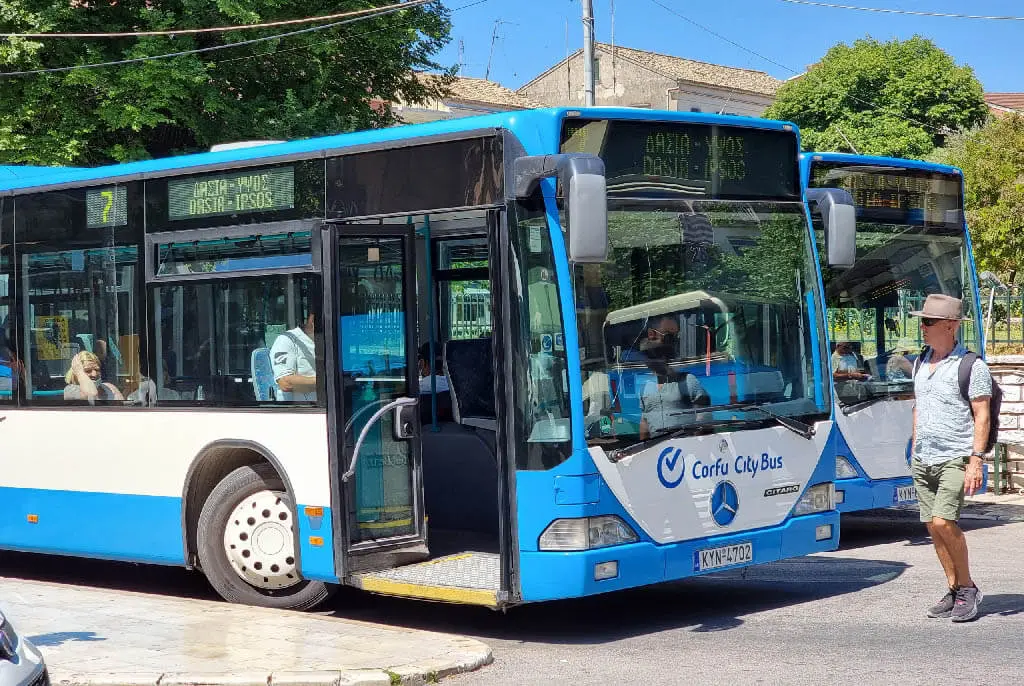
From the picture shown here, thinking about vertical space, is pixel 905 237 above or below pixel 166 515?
above

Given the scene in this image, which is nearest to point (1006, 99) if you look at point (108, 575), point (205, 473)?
point (108, 575)

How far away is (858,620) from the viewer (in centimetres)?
822

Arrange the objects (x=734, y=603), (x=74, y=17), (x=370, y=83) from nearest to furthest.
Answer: (x=734, y=603), (x=74, y=17), (x=370, y=83)

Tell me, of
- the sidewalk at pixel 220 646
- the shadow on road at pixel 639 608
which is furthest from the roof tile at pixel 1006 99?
the sidewalk at pixel 220 646

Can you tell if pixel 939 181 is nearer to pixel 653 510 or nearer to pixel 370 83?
pixel 653 510

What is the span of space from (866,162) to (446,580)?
5820 millimetres

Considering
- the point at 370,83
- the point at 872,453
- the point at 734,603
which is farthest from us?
the point at 370,83

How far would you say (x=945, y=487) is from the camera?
8.07 m

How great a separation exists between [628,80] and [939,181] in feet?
203

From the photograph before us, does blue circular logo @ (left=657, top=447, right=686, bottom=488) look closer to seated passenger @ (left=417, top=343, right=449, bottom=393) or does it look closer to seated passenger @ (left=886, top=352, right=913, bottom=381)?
seated passenger @ (left=417, top=343, right=449, bottom=393)

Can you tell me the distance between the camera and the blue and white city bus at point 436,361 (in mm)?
7523

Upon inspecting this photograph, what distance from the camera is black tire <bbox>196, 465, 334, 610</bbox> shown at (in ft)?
28.9

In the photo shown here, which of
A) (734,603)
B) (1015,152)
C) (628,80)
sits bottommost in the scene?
(734,603)

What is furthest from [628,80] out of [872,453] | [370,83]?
[872,453]
